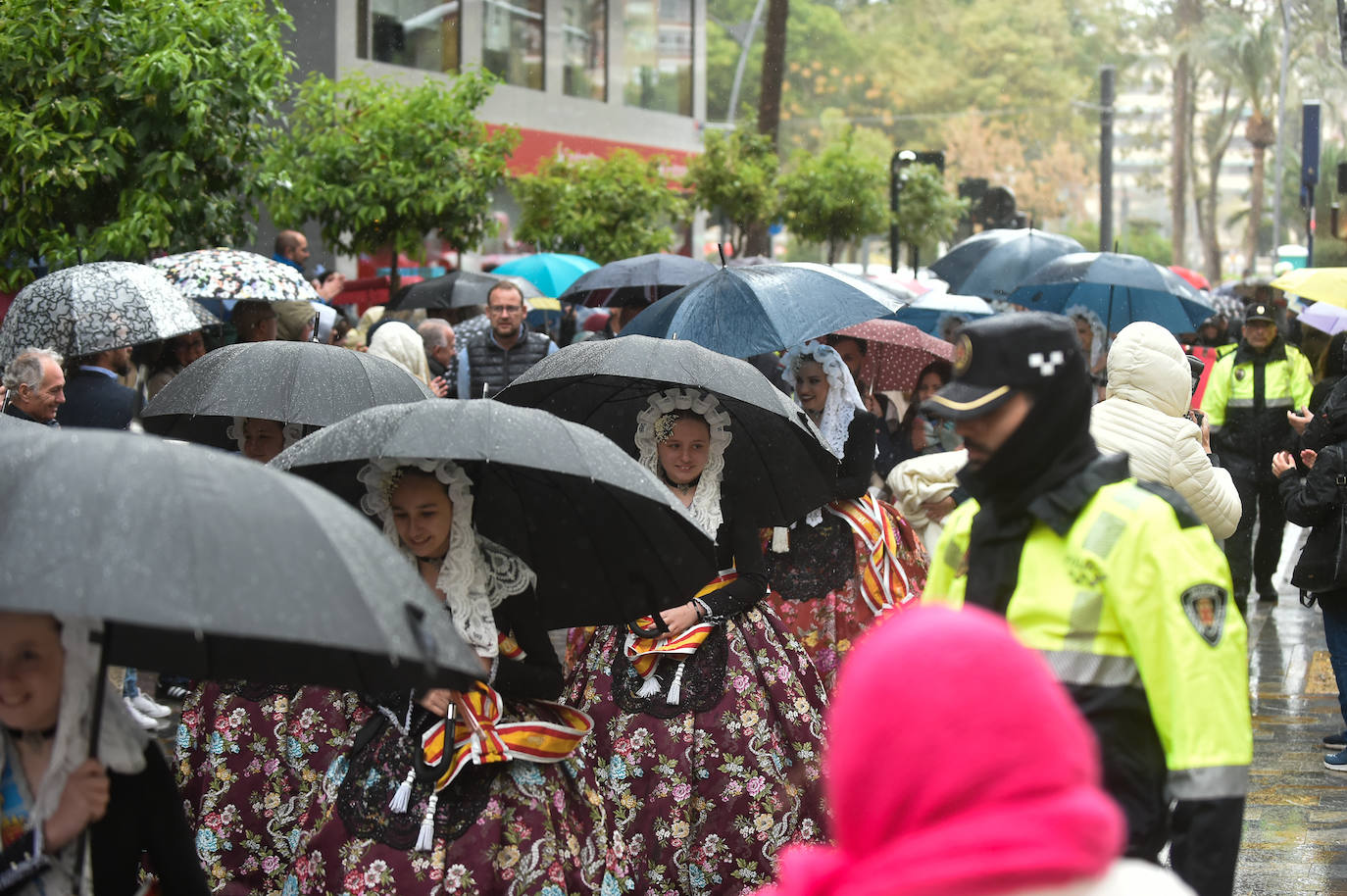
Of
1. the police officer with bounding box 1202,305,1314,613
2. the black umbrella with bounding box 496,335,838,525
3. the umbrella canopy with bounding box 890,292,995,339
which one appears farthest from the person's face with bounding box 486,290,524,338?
the police officer with bounding box 1202,305,1314,613

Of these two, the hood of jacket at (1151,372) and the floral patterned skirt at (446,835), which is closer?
the floral patterned skirt at (446,835)

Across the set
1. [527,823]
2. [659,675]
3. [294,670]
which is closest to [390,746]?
[527,823]

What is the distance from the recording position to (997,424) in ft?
10.8

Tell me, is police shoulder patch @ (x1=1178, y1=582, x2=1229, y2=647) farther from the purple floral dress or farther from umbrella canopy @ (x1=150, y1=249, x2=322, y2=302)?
umbrella canopy @ (x1=150, y1=249, x2=322, y2=302)

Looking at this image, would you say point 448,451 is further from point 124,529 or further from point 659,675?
point 659,675

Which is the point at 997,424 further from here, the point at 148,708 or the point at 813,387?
the point at 148,708

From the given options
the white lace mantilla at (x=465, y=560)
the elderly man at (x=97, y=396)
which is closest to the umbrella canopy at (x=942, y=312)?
the elderly man at (x=97, y=396)

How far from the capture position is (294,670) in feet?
11.7

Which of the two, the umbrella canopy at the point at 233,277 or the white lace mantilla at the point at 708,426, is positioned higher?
the umbrella canopy at the point at 233,277

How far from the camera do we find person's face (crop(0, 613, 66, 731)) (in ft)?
9.72

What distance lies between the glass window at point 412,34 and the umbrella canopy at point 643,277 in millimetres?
11095

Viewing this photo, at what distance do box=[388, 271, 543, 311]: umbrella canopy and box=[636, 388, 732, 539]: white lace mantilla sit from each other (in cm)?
825

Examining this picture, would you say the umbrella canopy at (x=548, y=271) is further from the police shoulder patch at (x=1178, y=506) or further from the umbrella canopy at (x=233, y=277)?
the police shoulder patch at (x=1178, y=506)

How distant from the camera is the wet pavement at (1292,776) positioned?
6574mm
